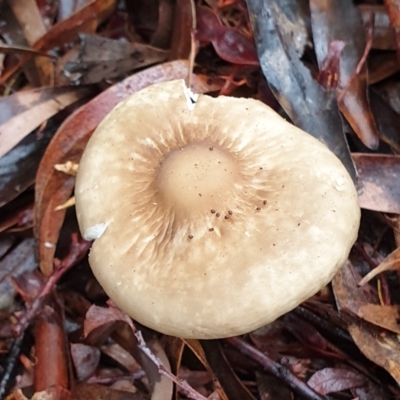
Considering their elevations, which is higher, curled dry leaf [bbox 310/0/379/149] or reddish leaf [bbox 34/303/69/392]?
curled dry leaf [bbox 310/0/379/149]

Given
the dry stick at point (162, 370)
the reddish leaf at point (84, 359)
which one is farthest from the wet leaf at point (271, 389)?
the reddish leaf at point (84, 359)

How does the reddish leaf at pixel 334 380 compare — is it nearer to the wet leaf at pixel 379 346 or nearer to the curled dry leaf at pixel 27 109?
the wet leaf at pixel 379 346

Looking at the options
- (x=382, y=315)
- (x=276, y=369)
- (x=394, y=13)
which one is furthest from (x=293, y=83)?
(x=276, y=369)

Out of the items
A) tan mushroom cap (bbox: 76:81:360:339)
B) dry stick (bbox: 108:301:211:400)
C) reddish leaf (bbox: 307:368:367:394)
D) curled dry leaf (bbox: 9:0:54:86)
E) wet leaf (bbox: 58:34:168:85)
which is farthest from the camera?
curled dry leaf (bbox: 9:0:54:86)

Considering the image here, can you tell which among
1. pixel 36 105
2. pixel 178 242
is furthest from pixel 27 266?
pixel 178 242

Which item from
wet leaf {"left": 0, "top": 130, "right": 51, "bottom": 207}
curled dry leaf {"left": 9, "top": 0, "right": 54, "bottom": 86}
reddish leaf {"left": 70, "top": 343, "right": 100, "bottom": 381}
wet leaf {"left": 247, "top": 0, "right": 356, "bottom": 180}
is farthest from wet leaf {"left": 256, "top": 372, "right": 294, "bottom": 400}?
curled dry leaf {"left": 9, "top": 0, "right": 54, "bottom": 86}

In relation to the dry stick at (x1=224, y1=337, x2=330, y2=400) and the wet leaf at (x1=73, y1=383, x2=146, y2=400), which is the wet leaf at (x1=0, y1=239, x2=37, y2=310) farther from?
the dry stick at (x1=224, y1=337, x2=330, y2=400)
